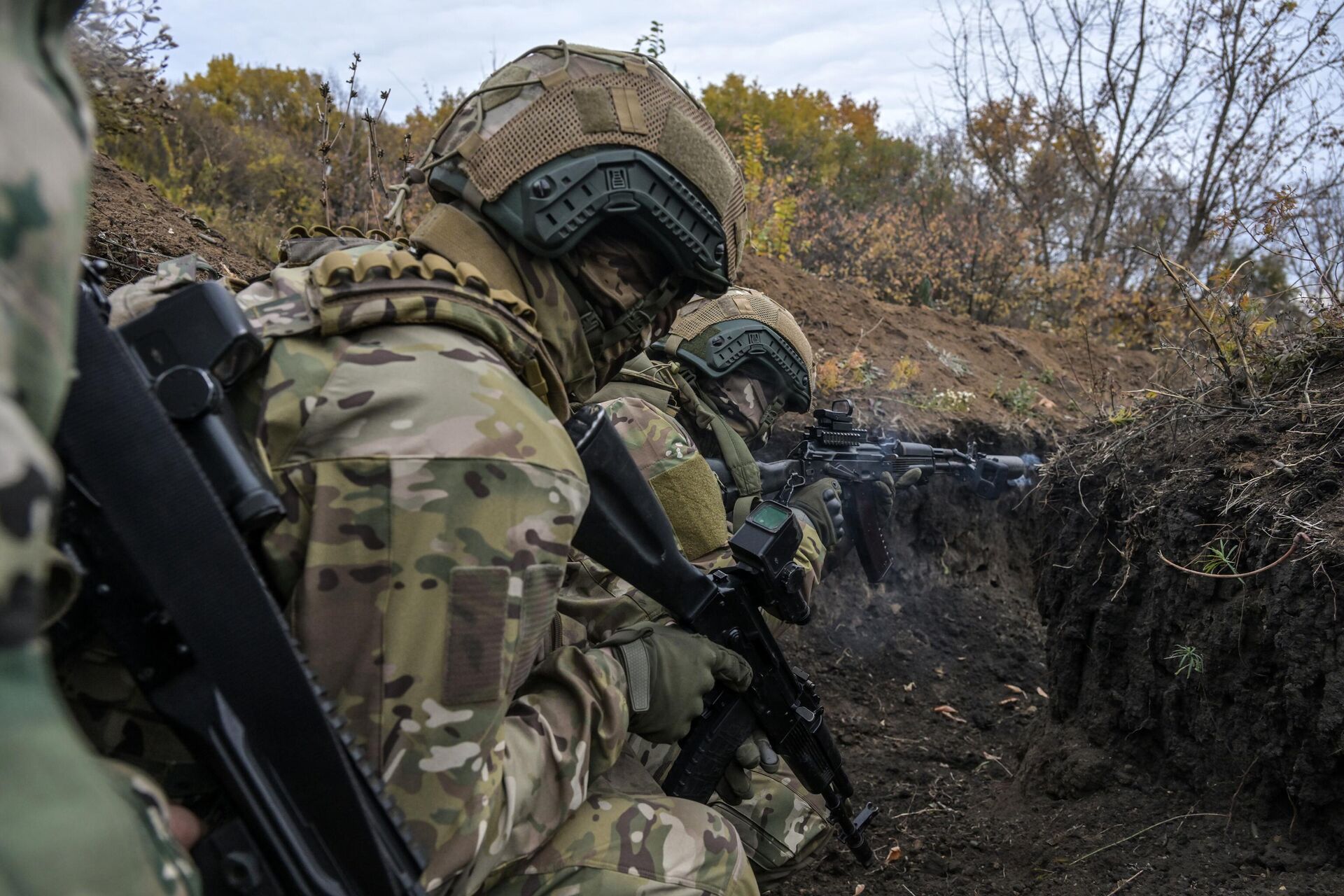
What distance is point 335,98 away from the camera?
33.4 feet

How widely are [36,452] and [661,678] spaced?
5.33 ft

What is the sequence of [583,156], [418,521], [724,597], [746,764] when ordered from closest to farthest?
[418,521]
[583,156]
[724,597]
[746,764]

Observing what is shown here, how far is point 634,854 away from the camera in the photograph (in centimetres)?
181

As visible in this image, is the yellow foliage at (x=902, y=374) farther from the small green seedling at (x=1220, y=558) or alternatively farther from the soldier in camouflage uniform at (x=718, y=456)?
the small green seedling at (x=1220, y=558)

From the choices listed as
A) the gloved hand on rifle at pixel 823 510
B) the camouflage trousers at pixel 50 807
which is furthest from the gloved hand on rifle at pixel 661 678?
the gloved hand on rifle at pixel 823 510

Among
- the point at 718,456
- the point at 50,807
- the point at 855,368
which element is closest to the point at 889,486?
the point at 718,456

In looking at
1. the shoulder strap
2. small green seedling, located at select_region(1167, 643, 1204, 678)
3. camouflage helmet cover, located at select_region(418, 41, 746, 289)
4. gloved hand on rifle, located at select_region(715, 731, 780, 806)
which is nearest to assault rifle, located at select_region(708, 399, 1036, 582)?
the shoulder strap

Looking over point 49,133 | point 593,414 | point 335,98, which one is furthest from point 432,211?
point 335,98

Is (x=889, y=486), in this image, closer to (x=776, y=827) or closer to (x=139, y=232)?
(x=776, y=827)

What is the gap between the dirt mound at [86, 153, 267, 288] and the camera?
3.69m

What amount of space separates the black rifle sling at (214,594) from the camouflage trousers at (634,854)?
1.70ft

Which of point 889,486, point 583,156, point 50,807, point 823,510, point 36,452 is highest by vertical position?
point 583,156

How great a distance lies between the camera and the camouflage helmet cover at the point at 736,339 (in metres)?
4.40

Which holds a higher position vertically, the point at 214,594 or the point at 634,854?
the point at 214,594
